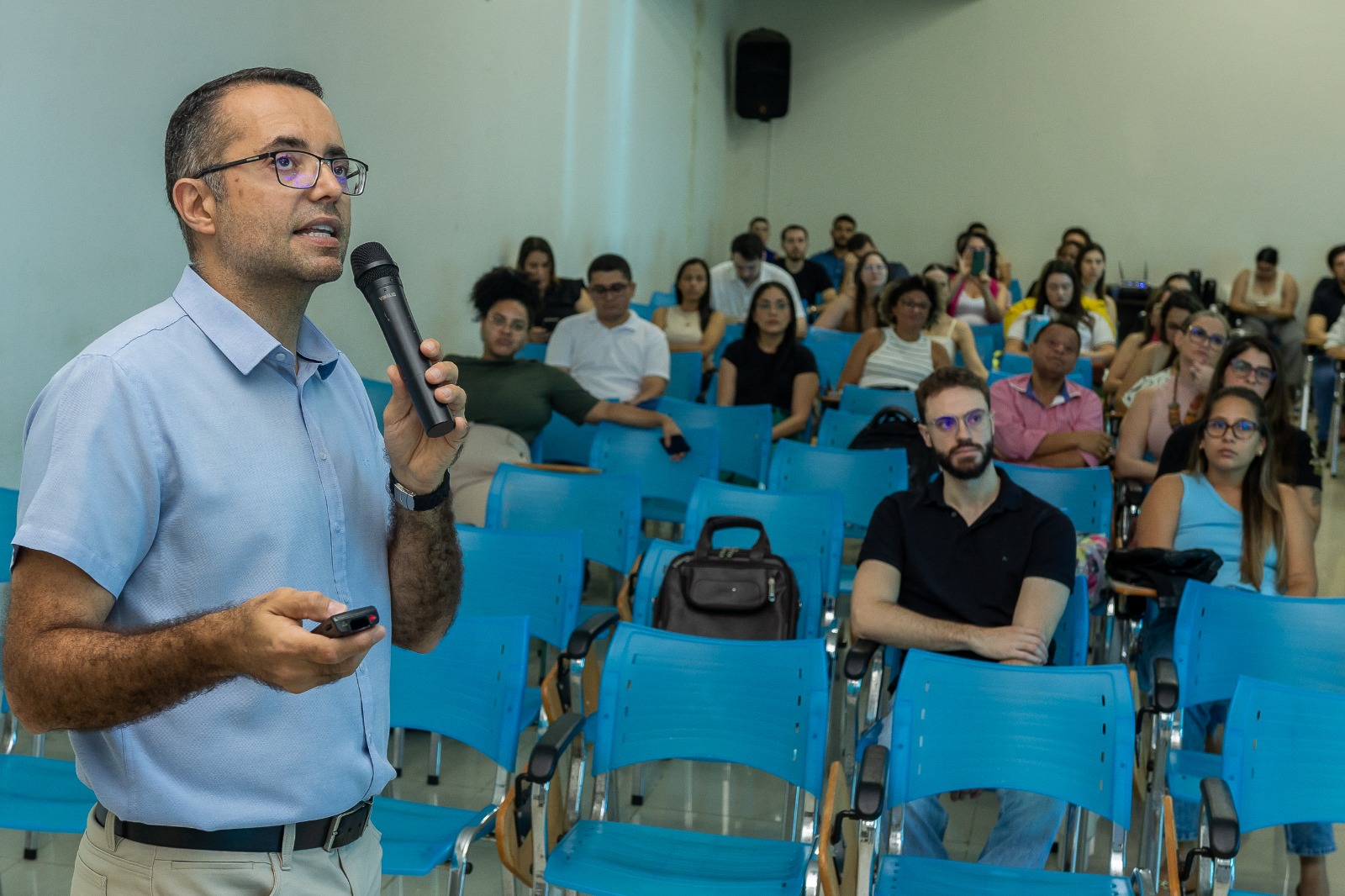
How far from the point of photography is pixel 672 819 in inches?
132

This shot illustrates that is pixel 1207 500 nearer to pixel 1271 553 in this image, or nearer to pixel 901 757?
pixel 1271 553

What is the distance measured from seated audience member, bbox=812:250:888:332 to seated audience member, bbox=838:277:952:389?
1130mm

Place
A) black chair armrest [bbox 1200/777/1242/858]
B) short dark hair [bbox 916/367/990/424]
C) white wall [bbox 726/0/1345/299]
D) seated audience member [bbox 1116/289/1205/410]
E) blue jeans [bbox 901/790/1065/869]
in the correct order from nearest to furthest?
black chair armrest [bbox 1200/777/1242/858]
blue jeans [bbox 901/790/1065/869]
short dark hair [bbox 916/367/990/424]
seated audience member [bbox 1116/289/1205/410]
white wall [bbox 726/0/1345/299]

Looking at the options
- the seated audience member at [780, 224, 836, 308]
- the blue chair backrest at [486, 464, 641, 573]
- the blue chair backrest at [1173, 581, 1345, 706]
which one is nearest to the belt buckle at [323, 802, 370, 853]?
the blue chair backrest at [1173, 581, 1345, 706]

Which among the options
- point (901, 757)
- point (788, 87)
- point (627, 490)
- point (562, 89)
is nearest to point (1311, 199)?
point (788, 87)

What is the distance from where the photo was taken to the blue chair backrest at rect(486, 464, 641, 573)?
3820 millimetres

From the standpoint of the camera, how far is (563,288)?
24.0 feet

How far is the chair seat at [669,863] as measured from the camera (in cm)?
Result: 227

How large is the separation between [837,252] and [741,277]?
10.8ft

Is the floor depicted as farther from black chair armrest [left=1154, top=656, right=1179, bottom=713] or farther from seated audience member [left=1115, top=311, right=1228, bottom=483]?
seated audience member [left=1115, top=311, right=1228, bottom=483]

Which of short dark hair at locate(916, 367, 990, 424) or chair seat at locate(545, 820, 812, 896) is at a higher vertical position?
short dark hair at locate(916, 367, 990, 424)

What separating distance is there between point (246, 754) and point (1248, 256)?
39.5ft

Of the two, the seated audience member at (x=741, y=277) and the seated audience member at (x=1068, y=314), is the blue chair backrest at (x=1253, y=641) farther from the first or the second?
the seated audience member at (x=741, y=277)

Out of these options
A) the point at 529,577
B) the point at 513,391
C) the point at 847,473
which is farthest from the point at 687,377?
the point at 529,577
